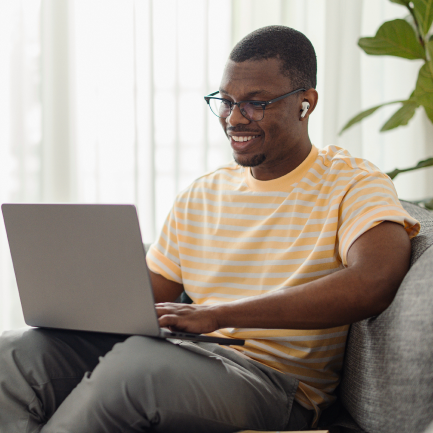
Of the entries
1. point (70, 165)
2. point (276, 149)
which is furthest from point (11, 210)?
point (70, 165)

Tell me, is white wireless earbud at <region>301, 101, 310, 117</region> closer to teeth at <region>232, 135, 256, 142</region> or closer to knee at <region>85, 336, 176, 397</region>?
teeth at <region>232, 135, 256, 142</region>

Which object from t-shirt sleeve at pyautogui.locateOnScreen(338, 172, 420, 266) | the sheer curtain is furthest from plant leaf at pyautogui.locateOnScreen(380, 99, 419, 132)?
t-shirt sleeve at pyautogui.locateOnScreen(338, 172, 420, 266)

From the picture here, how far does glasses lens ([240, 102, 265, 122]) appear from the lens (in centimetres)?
117

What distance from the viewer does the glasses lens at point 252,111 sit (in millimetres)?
1168

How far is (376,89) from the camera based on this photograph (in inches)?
82.7

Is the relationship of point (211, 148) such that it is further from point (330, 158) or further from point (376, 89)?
point (330, 158)

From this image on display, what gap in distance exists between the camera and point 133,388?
30.8 inches

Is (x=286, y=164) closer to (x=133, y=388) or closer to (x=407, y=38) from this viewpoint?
(x=133, y=388)

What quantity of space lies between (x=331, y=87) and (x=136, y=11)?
88 centimetres

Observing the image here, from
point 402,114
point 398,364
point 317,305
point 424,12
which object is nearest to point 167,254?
point 317,305

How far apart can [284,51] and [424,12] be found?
2.41 feet

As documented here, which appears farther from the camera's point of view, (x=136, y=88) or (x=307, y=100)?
(x=136, y=88)

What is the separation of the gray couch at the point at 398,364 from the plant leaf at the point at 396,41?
0.88 m

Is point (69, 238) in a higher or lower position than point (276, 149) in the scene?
lower
